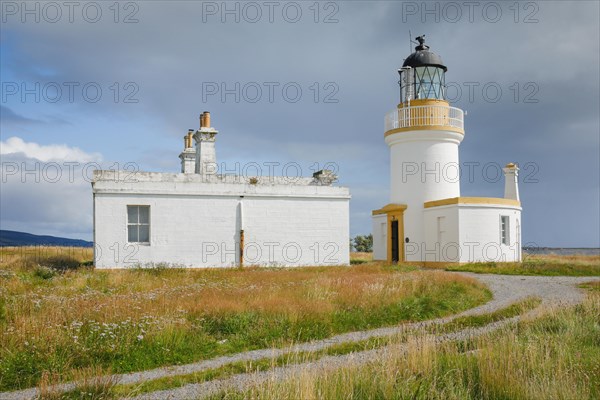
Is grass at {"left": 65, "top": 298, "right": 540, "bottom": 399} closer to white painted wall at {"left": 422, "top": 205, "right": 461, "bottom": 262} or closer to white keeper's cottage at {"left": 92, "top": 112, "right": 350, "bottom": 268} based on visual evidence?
white keeper's cottage at {"left": 92, "top": 112, "right": 350, "bottom": 268}

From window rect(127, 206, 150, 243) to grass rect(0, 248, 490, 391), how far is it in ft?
17.4

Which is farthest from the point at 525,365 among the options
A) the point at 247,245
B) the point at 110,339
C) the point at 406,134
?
the point at 406,134

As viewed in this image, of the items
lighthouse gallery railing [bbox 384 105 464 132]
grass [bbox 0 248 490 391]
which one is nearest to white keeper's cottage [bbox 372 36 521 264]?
lighthouse gallery railing [bbox 384 105 464 132]

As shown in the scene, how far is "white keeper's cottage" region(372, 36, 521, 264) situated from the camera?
2500 centimetres

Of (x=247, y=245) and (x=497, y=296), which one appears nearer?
(x=497, y=296)

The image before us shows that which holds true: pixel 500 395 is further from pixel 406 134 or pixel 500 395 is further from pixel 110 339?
pixel 406 134

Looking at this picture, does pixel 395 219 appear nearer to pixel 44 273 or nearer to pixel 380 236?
pixel 380 236

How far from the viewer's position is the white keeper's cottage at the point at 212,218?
68.2 ft

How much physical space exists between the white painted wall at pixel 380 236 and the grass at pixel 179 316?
13.2m

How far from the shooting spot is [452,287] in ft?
49.2

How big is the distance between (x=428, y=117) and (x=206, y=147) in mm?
10681

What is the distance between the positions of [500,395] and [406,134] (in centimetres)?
2176

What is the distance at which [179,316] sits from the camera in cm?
999

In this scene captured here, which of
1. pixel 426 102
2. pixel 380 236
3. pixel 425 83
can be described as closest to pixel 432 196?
pixel 380 236
